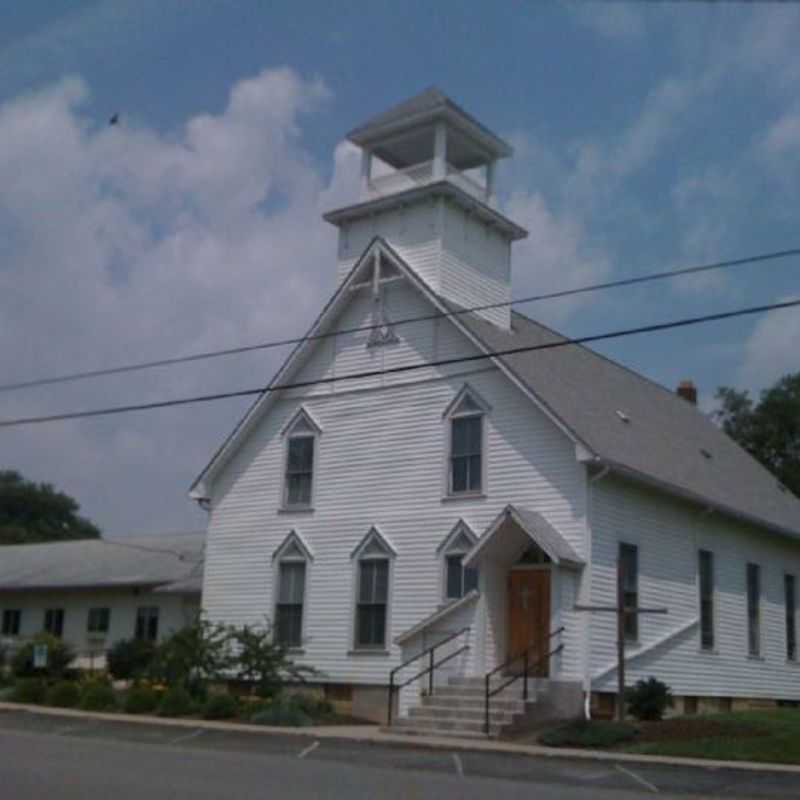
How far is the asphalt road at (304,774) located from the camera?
13133 mm

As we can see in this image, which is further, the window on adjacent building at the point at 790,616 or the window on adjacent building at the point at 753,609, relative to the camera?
the window on adjacent building at the point at 790,616

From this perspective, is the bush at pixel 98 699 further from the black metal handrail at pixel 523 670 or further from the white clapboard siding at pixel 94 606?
the white clapboard siding at pixel 94 606

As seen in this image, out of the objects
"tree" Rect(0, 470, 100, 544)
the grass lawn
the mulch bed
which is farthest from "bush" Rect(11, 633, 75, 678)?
"tree" Rect(0, 470, 100, 544)

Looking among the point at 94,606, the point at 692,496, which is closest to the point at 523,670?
the point at 692,496

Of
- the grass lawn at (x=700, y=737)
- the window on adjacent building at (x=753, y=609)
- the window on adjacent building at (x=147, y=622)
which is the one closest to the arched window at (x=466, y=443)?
the grass lawn at (x=700, y=737)

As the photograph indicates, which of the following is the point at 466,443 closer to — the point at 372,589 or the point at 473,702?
the point at 372,589

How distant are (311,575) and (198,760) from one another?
11348mm

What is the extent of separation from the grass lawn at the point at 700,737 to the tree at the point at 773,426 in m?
29.0

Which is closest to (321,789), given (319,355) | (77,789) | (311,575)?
(77,789)

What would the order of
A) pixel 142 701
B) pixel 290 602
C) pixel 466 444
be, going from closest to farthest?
pixel 142 701, pixel 466 444, pixel 290 602

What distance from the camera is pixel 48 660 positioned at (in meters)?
34.2

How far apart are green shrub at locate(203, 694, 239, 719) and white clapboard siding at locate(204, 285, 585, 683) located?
3017mm

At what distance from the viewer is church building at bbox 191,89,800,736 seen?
23.9 metres

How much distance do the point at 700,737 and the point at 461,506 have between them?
25.2 feet
